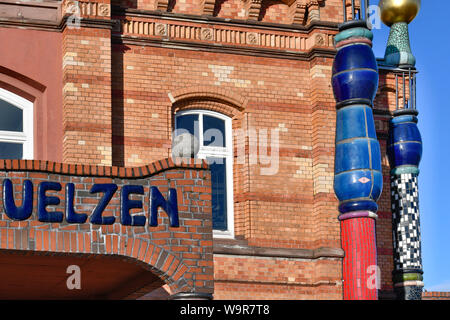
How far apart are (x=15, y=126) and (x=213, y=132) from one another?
150 inches

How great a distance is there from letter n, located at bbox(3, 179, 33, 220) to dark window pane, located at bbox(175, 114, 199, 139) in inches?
267

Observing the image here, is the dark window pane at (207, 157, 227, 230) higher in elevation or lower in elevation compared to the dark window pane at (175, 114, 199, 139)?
lower

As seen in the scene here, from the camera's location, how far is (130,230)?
1315 cm

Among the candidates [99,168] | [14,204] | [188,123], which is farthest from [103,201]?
[188,123]

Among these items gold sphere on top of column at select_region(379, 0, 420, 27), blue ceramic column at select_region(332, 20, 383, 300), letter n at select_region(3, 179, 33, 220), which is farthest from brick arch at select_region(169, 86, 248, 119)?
letter n at select_region(3, 179, 33, 220)

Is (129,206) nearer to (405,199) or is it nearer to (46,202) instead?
(46,202)

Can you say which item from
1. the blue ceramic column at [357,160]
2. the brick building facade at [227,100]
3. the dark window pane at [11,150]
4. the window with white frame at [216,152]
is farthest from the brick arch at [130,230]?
the window with white frame at [216,152]

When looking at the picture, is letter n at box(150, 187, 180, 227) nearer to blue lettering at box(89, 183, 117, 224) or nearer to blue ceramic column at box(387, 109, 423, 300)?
blue lettering at box(89, 183, 117, 224)

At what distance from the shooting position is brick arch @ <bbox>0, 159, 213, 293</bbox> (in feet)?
41.6

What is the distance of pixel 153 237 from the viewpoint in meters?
13.2

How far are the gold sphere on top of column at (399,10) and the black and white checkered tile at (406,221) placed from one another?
383 centimetres
